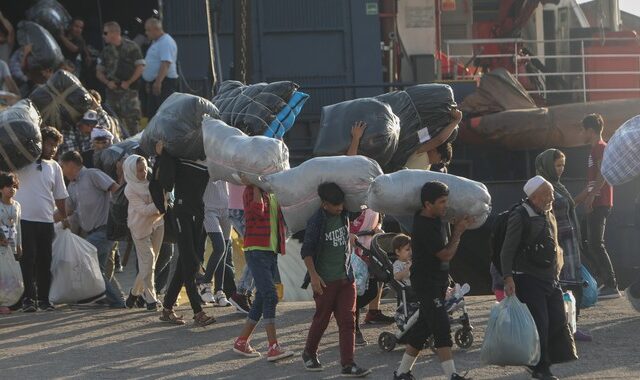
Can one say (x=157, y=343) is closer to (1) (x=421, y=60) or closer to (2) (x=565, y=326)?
(2) (x=565, y=326)

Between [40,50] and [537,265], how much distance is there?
10179 mm

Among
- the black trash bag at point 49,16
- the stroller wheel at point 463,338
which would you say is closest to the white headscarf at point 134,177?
the stroller wheel at point 463,338

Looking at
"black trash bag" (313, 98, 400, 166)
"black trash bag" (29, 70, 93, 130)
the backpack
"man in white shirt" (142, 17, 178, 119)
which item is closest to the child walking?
"black trash bag" (313, 98, 400, 166)

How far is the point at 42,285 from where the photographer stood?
12.9 meters

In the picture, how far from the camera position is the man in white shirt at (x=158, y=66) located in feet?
59.8

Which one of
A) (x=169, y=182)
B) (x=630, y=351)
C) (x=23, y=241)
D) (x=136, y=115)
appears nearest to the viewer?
(x=630, y=351)

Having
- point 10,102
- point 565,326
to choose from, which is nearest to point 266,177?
point 565,326

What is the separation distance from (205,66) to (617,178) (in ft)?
34.0

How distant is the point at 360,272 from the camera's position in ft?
37.4

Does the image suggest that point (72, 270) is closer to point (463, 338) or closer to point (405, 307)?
point (405, 307)

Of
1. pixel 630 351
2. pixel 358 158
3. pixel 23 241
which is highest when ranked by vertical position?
pixel 358 158

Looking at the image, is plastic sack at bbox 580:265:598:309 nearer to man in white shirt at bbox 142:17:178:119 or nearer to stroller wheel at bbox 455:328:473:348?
stroller wheel at bbox 455:328:473:348

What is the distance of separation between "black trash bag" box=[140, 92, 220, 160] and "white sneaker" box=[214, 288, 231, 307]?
181 cm

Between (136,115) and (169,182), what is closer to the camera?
(169,182)
